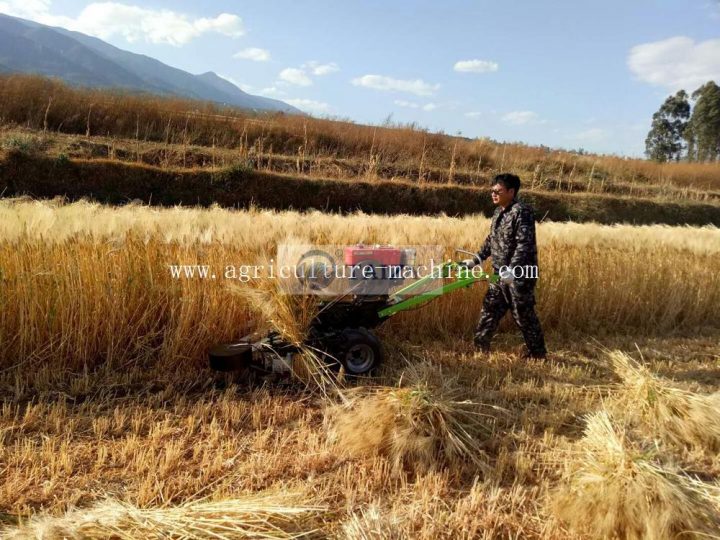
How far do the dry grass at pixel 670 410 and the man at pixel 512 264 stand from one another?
97 cm

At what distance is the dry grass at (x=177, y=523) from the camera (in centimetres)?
156

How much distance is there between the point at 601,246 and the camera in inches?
244

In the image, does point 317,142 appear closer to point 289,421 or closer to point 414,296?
point 414,296

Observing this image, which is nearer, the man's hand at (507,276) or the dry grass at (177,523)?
the dry grass at (177,523)

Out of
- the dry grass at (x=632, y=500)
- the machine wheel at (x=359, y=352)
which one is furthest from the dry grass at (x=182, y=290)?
the dry grass at (x=632, y=500)

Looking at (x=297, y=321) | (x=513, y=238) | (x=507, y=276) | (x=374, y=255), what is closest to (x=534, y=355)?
(x=507, y=276)

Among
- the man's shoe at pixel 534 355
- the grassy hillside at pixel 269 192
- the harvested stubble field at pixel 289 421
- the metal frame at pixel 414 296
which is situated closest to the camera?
the harvested stubble field at pixel 289 421

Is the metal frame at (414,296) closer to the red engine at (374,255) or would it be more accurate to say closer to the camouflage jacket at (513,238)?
the red engine at (374,255)

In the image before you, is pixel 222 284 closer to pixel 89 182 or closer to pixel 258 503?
pixel 258 503

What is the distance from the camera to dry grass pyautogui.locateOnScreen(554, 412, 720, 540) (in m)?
1.84

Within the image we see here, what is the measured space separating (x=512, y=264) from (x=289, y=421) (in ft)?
7.47

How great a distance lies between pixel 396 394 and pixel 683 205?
72.1 ft

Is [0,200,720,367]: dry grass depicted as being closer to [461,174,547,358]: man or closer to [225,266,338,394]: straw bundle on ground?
[225,266,338,394]: straw bundle on ground

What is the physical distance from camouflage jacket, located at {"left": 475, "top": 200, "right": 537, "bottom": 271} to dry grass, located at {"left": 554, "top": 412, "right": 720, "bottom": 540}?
6.45 feet
